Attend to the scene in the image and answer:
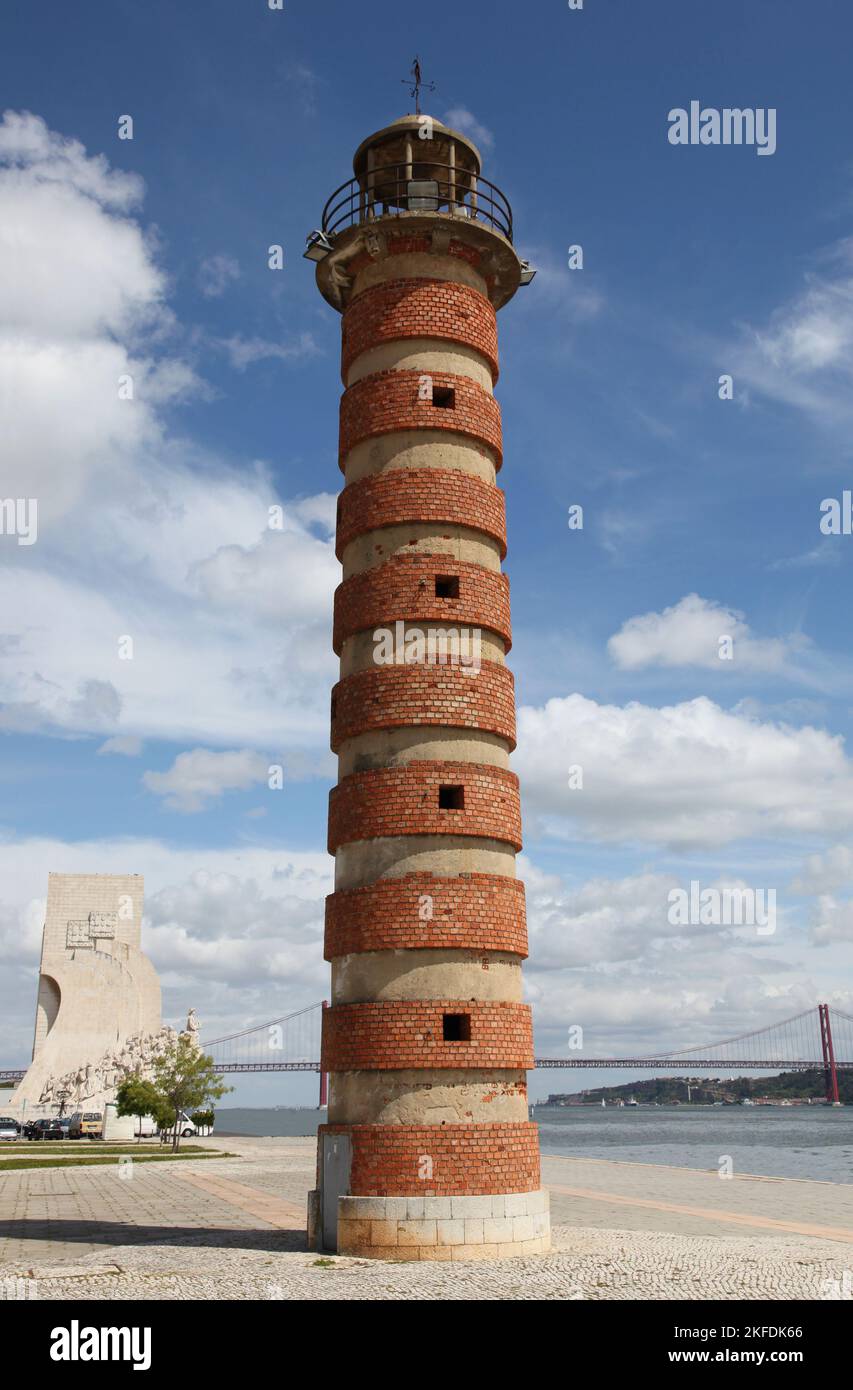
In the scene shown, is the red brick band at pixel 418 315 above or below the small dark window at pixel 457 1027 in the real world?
above

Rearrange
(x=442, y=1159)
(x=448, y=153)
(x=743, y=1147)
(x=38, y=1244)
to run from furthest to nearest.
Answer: (x=743, y=1147)
(x=448, y=153)
(x=38, y=1244)
(x=442, y=1159)

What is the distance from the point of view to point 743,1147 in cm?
8181

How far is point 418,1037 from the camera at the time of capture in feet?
57.8

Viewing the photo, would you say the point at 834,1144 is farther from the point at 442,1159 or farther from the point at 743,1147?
the point at 442,1159

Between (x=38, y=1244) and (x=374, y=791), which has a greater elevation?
(x=374, y=791)

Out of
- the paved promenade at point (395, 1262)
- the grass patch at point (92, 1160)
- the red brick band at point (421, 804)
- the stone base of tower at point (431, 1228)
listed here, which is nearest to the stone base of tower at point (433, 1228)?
the stone base of tower at point (431, 1228)

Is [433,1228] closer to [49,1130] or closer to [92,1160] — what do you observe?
[92,1160]

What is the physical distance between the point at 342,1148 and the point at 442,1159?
66.3 inches

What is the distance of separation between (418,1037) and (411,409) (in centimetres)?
1096

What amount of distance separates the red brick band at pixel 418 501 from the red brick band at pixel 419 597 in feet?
2.52

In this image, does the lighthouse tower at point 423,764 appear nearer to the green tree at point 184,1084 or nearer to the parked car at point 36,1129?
the green tree at point 184,1084

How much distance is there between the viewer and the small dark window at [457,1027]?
17828 millimetres
